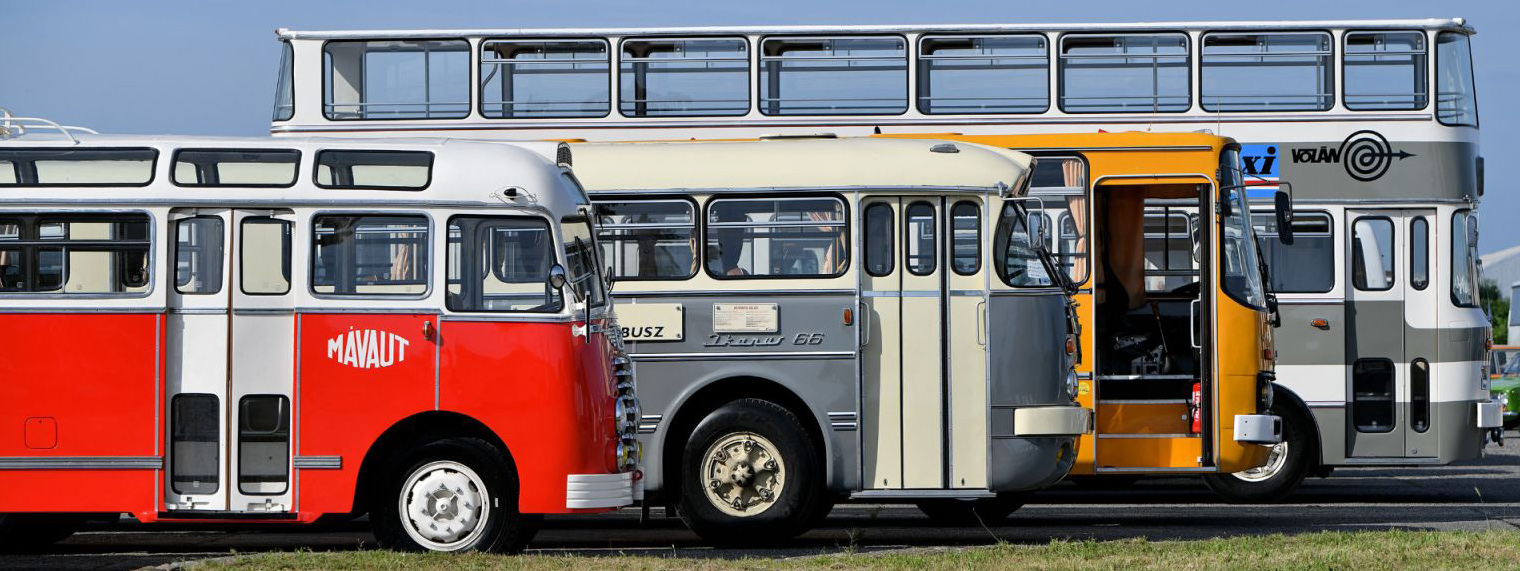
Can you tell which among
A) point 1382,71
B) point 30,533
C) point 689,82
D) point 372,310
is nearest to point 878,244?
point 372,310

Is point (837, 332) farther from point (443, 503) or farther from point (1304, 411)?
point (1304, 411)

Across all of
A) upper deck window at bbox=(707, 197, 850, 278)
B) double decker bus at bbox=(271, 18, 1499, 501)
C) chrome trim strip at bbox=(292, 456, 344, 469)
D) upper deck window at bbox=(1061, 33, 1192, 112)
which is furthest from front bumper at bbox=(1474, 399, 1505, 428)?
chrome trim strip at bbox=(292, 456, 344, 469)

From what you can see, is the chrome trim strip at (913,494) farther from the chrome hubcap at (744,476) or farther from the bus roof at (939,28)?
the bus roof at (939,28)

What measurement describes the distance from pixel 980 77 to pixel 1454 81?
13.6 ft

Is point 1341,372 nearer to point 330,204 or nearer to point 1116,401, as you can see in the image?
point 1116,401

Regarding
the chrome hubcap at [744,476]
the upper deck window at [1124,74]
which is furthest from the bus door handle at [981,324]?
the upper deck window at [1124,74]

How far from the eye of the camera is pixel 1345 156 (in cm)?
1719

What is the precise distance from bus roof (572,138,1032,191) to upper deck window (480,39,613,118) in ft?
10.4

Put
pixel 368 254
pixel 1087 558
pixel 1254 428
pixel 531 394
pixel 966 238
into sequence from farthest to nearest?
1. pixel 1254 428
2. pixel 966 238
3. pixel 368 254
4. pixel 531 394
5. pixel 1087 558

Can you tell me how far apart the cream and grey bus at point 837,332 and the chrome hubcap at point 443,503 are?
2.06 metres

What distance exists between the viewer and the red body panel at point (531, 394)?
37.5 ft

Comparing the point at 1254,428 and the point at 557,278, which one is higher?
the point at 557,278

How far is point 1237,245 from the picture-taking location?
1494 cm

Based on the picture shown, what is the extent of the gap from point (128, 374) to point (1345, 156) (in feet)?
34.9
